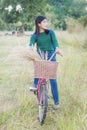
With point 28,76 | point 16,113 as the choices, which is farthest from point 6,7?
point 16,113

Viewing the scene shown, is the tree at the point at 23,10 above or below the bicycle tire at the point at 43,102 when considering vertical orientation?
below

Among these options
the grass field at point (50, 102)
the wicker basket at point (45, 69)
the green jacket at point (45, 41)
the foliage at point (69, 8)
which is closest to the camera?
the wicker basket at point (45, 69)

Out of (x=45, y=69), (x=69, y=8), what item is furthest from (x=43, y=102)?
(x=69, y=8)

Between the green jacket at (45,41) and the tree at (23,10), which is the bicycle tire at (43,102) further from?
the tree at (23,10)

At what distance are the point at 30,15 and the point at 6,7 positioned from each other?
529 cm

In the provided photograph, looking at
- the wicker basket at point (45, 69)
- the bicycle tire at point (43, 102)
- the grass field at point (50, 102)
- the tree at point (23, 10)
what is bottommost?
the tree at point (23, 10)

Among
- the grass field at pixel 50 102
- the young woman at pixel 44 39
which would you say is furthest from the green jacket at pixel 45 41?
the grass field at pixel 50 102

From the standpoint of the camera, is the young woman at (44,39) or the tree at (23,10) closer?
the young woman at (44,39)

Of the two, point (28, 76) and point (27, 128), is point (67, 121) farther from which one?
point (28, 76)

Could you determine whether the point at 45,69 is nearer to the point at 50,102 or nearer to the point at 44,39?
the point at 44,39

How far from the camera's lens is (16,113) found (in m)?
6.25

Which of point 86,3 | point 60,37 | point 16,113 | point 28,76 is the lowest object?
point 86,3

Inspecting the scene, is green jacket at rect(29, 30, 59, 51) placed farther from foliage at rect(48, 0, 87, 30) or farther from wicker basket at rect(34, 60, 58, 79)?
foliage at rect(48, 0, 87, 30)

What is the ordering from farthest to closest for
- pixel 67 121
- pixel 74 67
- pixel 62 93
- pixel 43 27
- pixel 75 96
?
pixel 74 67
pixel 62 93
pixel 75 96
pixel 43 27
pixel 67 121
